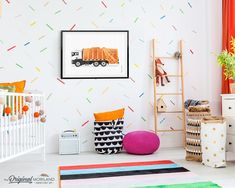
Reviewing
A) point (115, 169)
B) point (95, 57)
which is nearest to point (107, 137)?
point (115, 169)

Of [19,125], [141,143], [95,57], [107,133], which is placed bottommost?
[141,143]

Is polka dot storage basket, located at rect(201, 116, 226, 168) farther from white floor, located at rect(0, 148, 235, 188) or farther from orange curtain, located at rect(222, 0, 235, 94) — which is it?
orange curtain, located at rect(222, 0, 235, 94)

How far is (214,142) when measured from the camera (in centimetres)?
318

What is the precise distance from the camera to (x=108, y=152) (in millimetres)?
4082

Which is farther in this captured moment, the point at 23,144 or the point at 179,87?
the point at 179,87

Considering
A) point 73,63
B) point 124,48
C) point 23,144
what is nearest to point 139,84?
point 124,48

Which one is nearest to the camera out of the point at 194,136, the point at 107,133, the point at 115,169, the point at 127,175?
the point at 127,175

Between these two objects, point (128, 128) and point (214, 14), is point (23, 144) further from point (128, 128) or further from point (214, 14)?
point (214, 14)

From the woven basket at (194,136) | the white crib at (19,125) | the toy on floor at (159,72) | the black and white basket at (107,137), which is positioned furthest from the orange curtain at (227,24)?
the white crib at (19,125)

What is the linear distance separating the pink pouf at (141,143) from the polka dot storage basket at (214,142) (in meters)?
0.85

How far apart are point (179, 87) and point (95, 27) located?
1.44m

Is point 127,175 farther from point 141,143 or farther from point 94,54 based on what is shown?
point 94,54

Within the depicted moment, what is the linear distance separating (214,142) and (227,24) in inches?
77.2

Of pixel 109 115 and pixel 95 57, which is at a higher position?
pixel 95 57
